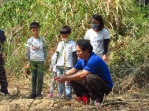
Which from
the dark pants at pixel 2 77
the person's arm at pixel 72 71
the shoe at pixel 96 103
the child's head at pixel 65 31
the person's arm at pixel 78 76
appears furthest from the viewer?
the dark pants at pixel 2 77

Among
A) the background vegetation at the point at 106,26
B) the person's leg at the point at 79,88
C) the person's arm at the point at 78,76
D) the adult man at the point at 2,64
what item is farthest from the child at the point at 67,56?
the background vegetation at the point at 106,26

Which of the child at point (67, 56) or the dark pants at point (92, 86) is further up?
the child at point (67, 56)

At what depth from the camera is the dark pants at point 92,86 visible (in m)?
5.07

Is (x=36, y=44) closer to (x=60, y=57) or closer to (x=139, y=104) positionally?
(x=60, y=57)

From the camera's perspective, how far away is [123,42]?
7809 mm

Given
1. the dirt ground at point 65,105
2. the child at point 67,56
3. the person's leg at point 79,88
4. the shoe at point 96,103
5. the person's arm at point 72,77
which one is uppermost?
the child at point 67,56

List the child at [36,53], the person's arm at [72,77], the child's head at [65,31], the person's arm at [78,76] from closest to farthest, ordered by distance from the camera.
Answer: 1. the person's arm at [72,77]
2. the person's arm at [78,76]
3. the child's head at [65,31]
4. the child at [36,53]

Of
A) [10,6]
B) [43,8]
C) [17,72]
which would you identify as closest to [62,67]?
[17,72]

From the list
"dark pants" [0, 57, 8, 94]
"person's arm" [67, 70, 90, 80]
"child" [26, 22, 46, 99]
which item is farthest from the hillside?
"person's arm" [67, 70, 90, 80]

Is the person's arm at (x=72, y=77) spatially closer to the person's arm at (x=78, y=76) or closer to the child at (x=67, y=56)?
the person's arm at (x=78, y=76)

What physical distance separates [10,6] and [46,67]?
368cm

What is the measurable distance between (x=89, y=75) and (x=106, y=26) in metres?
3.16

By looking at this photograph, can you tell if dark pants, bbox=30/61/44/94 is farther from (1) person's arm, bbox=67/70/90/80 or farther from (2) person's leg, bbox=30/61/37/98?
(1) person's arm, bbox=67/70/90/80

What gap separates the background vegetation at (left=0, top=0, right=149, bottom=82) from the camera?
749 centimetres
